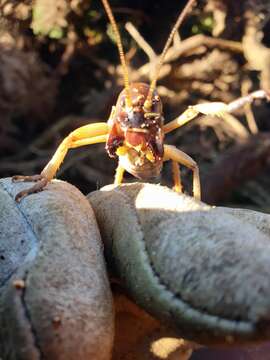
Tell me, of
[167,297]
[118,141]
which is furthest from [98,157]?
[167,297]

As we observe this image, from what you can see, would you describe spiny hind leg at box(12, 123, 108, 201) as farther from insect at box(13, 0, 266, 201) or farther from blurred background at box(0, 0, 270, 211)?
blurred background at box(0, 0, 270, 211)

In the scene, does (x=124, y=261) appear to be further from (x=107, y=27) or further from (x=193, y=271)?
(x=107, y=27)

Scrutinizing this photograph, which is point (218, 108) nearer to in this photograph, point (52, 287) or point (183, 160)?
point (183, 160)

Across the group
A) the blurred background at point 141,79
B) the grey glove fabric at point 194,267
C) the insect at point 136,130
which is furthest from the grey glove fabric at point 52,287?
the blurred background at point 141,79

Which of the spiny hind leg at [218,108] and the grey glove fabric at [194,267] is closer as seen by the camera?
the grey glove fabric at [194,267]

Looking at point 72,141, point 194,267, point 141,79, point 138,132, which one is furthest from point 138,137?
point 141,79

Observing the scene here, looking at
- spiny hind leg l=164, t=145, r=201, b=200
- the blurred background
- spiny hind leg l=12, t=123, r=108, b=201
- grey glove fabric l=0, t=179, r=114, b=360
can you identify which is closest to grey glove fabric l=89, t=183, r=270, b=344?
grey glove fabric l=0, t=179, r=114, b=360

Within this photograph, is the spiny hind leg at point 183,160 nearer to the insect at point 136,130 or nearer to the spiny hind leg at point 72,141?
the insect at point 136,130
